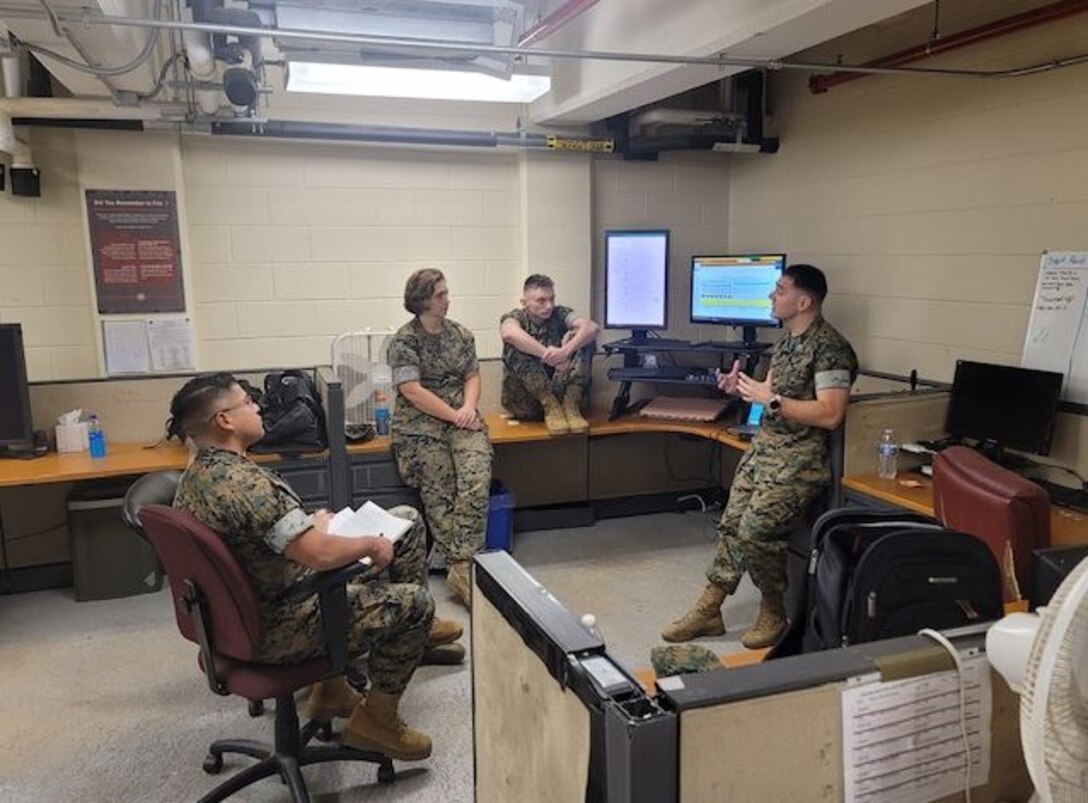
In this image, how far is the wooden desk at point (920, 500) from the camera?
101 inches

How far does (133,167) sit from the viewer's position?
12.7ft

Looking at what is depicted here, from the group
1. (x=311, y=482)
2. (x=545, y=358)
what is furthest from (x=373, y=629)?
(x=545, y=358)

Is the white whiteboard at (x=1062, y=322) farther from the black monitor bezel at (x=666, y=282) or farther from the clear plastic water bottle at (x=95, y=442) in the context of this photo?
the clear plastic water bottle at (x=95, y=442)

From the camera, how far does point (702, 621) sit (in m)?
3.36

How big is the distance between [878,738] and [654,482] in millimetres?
4138

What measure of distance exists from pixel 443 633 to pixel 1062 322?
2591 mm

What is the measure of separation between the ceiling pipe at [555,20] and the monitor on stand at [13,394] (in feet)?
8.25

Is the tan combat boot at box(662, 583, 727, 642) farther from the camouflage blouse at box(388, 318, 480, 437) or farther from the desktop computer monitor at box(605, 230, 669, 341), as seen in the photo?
the desktop computer monitor at box(605, 230, 669, 341)

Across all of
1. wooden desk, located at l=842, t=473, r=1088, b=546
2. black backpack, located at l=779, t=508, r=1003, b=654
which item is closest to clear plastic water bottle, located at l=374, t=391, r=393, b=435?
wooden desk, located at l=842, t=473, r=1088, b=546

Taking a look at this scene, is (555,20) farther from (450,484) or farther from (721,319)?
(721,319)

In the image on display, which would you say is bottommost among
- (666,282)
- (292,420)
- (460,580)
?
(460,580)

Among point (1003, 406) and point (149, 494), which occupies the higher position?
point (1003, 406)

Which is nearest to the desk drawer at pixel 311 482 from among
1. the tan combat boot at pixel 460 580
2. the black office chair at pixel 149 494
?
the tan combat boot at pixel 460 580

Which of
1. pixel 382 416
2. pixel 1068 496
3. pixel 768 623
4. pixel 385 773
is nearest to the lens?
pixel 385 773
